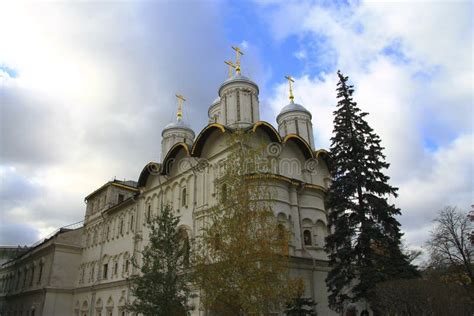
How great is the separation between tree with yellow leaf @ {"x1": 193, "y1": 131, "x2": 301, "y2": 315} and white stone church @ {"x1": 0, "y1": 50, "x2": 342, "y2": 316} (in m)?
1.84

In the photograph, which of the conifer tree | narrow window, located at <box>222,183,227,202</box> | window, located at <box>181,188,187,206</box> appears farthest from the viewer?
window, located at <box>181,188,187,206</box>

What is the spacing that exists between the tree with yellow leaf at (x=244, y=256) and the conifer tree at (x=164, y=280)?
2.67 m

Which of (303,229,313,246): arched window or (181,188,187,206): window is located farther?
(181,188,187,206): window

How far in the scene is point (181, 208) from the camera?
2292 centimetres

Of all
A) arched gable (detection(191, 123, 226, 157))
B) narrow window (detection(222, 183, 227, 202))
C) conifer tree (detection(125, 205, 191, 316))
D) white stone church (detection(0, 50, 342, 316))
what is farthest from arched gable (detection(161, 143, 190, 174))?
narrow window (detection(222, 183, 227, 202))

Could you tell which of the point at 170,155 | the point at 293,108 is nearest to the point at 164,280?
Answer: the point at 170,155

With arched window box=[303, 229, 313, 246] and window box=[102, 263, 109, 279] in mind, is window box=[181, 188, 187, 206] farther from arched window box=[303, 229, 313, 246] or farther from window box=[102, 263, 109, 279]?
window box=[102, 263, 109, 279]

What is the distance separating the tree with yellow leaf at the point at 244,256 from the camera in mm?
10391

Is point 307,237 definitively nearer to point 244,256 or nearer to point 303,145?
point 303,145

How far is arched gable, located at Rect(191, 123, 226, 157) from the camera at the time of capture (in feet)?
69.2

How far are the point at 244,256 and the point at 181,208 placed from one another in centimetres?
1275

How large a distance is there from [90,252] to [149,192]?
11.9 meters

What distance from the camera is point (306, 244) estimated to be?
66.7 feet

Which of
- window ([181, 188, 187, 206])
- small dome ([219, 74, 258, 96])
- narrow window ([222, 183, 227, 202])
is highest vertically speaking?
small dome ([219, 74, 258, 96])
